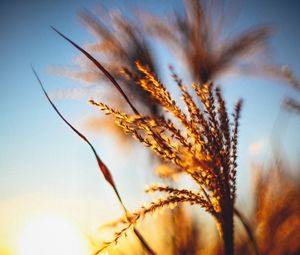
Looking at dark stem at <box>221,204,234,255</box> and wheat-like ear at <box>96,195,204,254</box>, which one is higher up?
wheat-like ear at <box>96,195,204,254</box>

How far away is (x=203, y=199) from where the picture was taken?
91cm

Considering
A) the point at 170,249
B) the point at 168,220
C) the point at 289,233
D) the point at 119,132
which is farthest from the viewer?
the point at 119,132

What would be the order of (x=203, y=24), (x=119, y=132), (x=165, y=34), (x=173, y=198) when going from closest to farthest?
(x=173, y=198)
(x=203, y=24)
(x=165, y=34)
(x=119, y=132)

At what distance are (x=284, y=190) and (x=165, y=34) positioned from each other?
1740 mm

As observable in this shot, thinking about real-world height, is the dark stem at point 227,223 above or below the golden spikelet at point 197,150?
below

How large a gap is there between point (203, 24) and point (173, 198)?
1936mm

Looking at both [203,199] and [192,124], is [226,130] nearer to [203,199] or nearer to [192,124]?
[192,124]

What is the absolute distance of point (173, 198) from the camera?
873 mm

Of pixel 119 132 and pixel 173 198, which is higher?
pixel 119 132

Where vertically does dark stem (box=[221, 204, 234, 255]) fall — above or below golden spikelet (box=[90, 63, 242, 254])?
below

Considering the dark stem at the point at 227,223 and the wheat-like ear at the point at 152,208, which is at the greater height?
the wheat-like ear at the point at 152,208

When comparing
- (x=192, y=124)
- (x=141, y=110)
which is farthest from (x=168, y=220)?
(x=192, y=124)

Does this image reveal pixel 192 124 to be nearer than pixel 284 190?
Yes

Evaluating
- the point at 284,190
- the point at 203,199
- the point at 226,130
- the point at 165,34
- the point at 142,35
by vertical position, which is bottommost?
the point at 284,190
